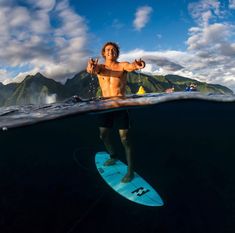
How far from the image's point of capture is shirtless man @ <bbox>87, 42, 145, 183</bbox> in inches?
246

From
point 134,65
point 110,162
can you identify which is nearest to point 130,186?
point 110,162

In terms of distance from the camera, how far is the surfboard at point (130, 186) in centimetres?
593

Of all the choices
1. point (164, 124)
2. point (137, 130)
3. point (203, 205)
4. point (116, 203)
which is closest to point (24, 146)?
point (137, 130)

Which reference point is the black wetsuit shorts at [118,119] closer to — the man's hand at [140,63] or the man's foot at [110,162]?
the man's hand at [140,63]

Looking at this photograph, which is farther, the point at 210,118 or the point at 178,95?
the point at 210,118

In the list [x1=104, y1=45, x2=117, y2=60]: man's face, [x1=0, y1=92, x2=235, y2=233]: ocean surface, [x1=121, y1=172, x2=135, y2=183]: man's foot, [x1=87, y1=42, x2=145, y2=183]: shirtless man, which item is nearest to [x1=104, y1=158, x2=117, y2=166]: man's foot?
[x1=87, y1=42, x2=145, y2=183]: shirtless man

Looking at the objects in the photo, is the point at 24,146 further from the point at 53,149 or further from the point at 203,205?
the point at 203,205

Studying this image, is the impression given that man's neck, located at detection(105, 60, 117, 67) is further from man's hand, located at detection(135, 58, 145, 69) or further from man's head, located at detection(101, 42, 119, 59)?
man's hand, located at detection(135, 58, 145, 69)

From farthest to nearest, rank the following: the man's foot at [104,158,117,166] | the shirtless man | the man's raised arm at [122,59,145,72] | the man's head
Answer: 1. the man's foot at [104,158,117,166]
2. the man's head
3. the shirtless man
4. the man's raised arm at [122,59,145,72]

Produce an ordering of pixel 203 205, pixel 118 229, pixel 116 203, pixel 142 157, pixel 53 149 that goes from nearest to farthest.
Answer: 1. pixel 118 229
2. pixel 203 205
3. pixel 116 203
4. pixel 142 157
5. pixel 53 149

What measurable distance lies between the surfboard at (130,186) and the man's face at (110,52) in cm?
301

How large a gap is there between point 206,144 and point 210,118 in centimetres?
659

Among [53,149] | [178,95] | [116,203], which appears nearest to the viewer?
[116,203]

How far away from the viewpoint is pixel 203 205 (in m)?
5.77
